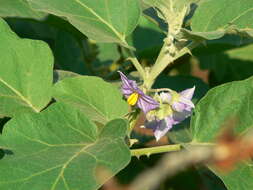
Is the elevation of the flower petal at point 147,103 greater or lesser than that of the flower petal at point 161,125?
greater

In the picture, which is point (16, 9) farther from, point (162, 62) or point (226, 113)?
point (226, 113)

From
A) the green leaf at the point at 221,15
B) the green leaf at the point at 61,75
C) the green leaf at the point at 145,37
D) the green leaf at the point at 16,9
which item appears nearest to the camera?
the green leaf at the point at 221,15

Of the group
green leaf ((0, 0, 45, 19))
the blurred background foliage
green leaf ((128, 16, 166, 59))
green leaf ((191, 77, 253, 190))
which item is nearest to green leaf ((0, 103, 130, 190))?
green leaf ((191, 77, 253, 190))

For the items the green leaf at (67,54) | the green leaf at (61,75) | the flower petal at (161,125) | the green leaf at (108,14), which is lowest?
the green leaf at (67,54)

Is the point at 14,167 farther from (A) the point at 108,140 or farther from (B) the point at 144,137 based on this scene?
(B) the point at 144,137

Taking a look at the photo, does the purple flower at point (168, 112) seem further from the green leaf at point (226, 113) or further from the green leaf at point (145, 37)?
the green leaf at point (145, 37)

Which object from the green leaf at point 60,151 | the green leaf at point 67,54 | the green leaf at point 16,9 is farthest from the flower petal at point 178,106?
the green leaf at point 67,54

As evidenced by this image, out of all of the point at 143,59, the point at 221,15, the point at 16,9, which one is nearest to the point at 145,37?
the point at 143,59
